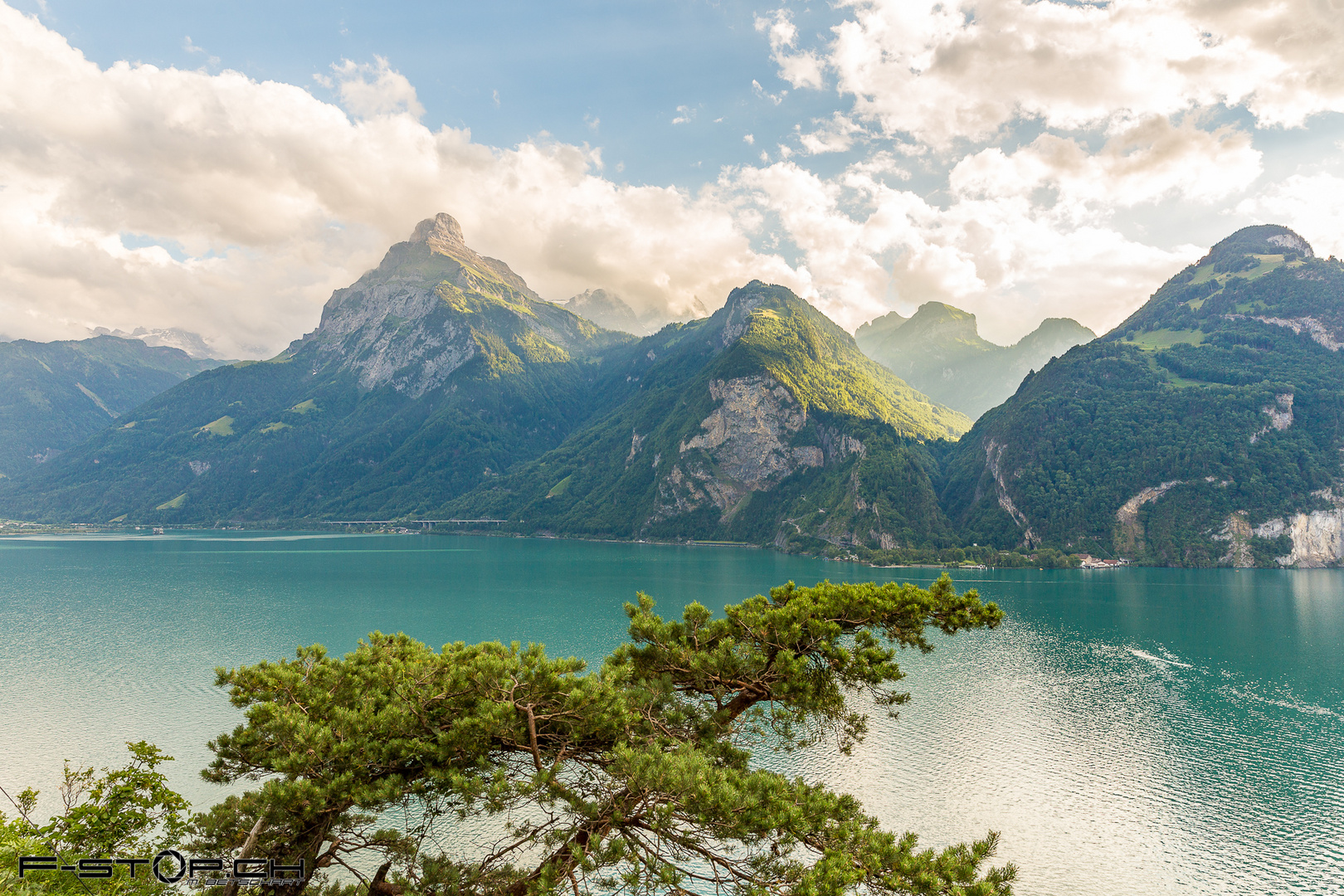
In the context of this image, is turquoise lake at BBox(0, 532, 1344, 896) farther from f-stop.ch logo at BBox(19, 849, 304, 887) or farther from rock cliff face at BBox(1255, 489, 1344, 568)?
rock cliff face at BBox(1255, 489, 1344, 568)


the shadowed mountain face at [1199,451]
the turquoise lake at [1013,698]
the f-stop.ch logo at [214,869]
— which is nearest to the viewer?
the f-stop.ch logo at [214,869]

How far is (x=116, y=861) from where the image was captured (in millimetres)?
12055

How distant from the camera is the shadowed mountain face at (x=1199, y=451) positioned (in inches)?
5684

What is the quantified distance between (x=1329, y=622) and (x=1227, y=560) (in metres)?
82.1

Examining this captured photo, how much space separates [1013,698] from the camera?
47.2 m

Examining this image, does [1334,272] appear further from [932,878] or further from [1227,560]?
[932,878]

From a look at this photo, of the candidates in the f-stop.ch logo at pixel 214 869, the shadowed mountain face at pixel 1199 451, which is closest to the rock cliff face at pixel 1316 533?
the shadowed mountain face at pixel 1199 451

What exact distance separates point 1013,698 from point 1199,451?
507ft

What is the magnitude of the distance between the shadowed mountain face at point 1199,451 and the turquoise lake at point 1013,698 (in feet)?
121

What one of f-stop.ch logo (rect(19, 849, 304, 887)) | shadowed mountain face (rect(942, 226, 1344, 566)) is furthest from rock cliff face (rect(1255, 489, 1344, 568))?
f-stop.ch logo (rect(19, 849, 304, 887))

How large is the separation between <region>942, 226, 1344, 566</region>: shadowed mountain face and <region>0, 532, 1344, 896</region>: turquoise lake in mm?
36789

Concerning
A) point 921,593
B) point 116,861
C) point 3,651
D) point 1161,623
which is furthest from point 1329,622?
point 3,651

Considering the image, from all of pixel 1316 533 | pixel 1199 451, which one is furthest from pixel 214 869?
pixel 1199 451

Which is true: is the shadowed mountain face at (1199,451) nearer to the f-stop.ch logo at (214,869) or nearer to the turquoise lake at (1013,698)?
the turquoise lake at (1013,698)
